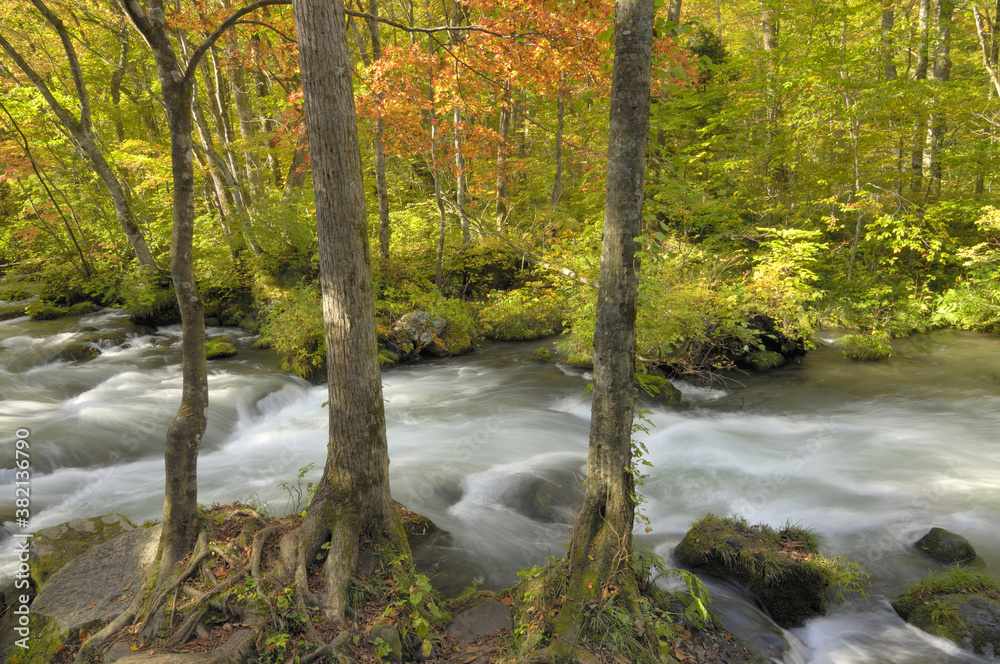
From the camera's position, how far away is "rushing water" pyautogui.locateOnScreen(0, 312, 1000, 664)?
5484 mm

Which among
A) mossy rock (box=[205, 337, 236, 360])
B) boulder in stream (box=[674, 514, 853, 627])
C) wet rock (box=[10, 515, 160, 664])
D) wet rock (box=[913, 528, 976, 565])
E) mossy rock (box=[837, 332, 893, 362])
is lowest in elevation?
wet rock (box=[913, 528, 976, 565])

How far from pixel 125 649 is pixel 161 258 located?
1552 cm

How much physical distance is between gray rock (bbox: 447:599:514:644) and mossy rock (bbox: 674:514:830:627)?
2.20 meters

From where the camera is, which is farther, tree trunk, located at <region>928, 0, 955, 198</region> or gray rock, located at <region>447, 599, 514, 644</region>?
tree trunk, located at <region>928, 0, 955, 198</region>

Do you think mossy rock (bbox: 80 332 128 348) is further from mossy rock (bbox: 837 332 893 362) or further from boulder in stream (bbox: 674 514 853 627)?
mossy rock (bbox: 837 332 893 362)

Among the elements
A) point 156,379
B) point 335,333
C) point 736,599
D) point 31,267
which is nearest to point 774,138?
point 736,599

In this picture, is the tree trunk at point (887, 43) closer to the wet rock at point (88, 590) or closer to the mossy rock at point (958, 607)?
the mossy rock at point (958, 607)

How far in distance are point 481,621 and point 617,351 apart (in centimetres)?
235

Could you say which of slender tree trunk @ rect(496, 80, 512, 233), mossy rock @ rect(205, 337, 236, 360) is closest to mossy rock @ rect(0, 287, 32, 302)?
mossy rock @ rect(205, 337, 236, 360)

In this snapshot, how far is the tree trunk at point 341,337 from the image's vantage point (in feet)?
12.0

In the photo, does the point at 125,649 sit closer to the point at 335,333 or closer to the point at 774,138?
the point at 335,333

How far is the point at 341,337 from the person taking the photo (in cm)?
396

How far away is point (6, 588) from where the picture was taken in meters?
4.28

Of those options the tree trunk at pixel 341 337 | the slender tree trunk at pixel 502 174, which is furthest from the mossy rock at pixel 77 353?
the tree trunk at pixel 341 337
